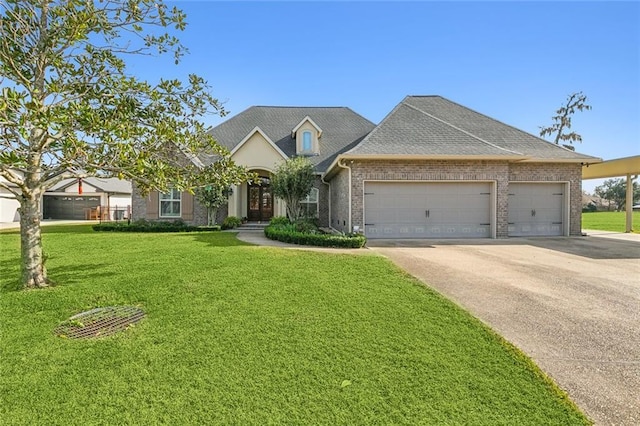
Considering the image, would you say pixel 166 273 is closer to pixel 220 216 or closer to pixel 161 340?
pixel 161 340

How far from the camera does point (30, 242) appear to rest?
5695 mm

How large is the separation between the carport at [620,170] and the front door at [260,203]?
15.4m

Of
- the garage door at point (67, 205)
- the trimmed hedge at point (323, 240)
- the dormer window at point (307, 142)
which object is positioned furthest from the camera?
the garage door at point (67, 205)

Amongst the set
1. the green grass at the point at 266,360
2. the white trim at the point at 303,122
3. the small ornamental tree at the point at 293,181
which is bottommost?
the green grass at the point at 266,360

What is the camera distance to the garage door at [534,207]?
45.0ft

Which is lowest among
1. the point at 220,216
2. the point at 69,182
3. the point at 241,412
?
the point at 241,412

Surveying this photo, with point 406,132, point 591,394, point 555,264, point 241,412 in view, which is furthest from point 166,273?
point 406,132

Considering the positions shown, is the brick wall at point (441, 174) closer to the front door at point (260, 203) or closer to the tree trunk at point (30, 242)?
the front door at point (260, 203)

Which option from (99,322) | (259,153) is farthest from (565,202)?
(99,322)

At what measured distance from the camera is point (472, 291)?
18.6ft

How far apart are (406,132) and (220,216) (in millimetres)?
→ 10411

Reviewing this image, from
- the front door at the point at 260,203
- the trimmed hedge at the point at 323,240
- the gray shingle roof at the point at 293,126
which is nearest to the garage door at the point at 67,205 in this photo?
the gray shingle roof at the point at 293,126

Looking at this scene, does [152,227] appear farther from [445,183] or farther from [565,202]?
[565,202]

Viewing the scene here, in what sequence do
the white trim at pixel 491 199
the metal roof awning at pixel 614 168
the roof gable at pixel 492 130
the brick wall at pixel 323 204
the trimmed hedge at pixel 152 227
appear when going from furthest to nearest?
the brick wall at pixel 323 204 → the trimmed hedge at pixel 152 227 → the metal roof awning at pixel 614 168 → the roof gable at pixel 492 130 → the white trim at pixel 491 199
